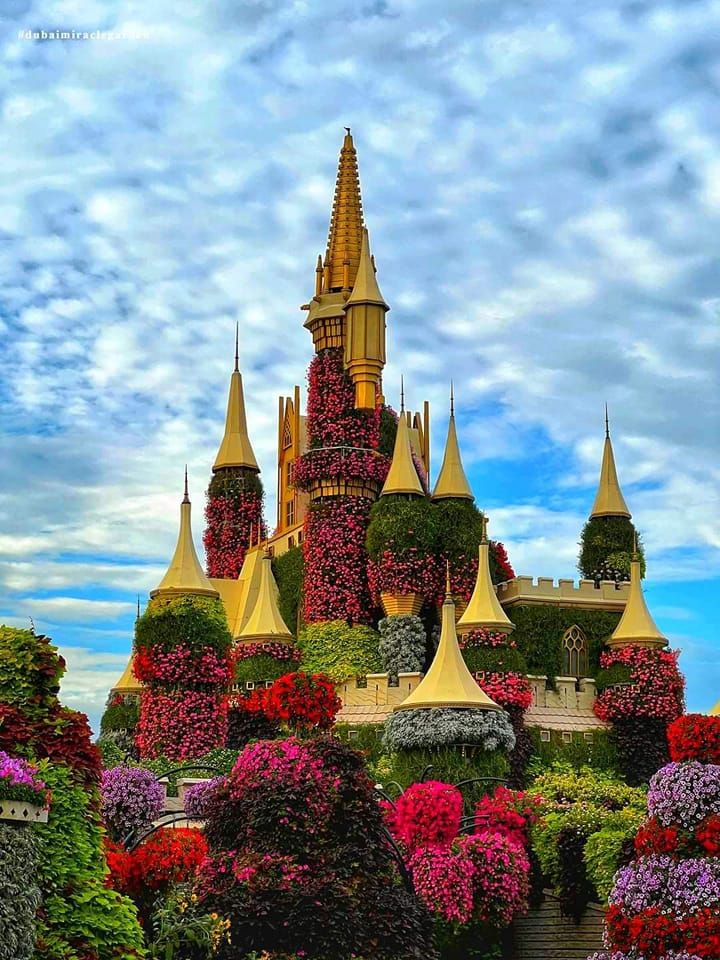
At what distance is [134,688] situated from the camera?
40312mm

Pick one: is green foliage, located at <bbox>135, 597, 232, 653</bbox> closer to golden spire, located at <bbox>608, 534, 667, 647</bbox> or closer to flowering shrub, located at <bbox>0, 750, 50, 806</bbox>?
golden spire, located at <bbox>608, 534, 667, 647</bbox>

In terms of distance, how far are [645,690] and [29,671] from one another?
24.0m

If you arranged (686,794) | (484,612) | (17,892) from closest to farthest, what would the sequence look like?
(17,892) < (686,794) < (484,612)

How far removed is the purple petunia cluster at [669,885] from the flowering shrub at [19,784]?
8825mm

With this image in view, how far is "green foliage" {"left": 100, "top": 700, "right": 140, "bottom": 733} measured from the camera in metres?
39.5

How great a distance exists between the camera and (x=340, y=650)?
3922cm

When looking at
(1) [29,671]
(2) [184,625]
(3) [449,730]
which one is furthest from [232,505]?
(1) [29,671]

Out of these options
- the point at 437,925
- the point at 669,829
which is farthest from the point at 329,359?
the point at 669,829

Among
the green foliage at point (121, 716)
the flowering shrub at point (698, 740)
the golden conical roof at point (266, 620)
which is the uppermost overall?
the golden conical roof at point (266, 620)

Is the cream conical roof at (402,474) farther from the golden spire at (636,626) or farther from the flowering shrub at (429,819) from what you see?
the flowering shrub at (429,819)

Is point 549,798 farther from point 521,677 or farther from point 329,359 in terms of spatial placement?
point 329,359

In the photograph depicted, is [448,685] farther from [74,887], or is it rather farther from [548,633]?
[74,887]

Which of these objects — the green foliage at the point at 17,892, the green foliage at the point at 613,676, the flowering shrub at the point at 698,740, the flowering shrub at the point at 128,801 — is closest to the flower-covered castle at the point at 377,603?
the green foliage at the point at 613,676

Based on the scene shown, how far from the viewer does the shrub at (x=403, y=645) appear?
38.1m
